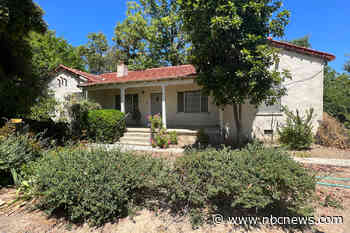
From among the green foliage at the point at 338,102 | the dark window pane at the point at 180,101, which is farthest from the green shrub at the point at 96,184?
the green foliage at the point at 338,102

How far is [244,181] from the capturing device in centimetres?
260

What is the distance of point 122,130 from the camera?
34.9 ft

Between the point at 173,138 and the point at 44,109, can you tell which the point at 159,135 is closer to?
the point at 173,138

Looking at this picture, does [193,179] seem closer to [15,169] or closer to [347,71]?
[15,169]

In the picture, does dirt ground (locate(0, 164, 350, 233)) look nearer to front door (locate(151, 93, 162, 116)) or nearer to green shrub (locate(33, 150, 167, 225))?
green shrub (locate(33, 150, 167, 225))

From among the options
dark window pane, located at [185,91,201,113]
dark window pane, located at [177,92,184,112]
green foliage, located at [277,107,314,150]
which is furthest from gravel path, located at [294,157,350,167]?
dark window pane, located at [177,92,184,112]

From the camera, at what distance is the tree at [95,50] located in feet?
101

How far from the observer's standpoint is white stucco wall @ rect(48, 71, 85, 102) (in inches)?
518

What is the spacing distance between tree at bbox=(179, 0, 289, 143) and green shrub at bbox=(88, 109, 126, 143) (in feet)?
19.8

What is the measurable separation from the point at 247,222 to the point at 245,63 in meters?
4.80

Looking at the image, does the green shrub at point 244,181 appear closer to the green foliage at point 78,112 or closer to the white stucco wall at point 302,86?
the white stucco wall at point 302,86

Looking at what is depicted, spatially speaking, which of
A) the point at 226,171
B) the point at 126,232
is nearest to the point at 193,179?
the point at 226,171

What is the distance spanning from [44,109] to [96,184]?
35.7ft

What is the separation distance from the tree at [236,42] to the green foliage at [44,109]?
9.38 meters
